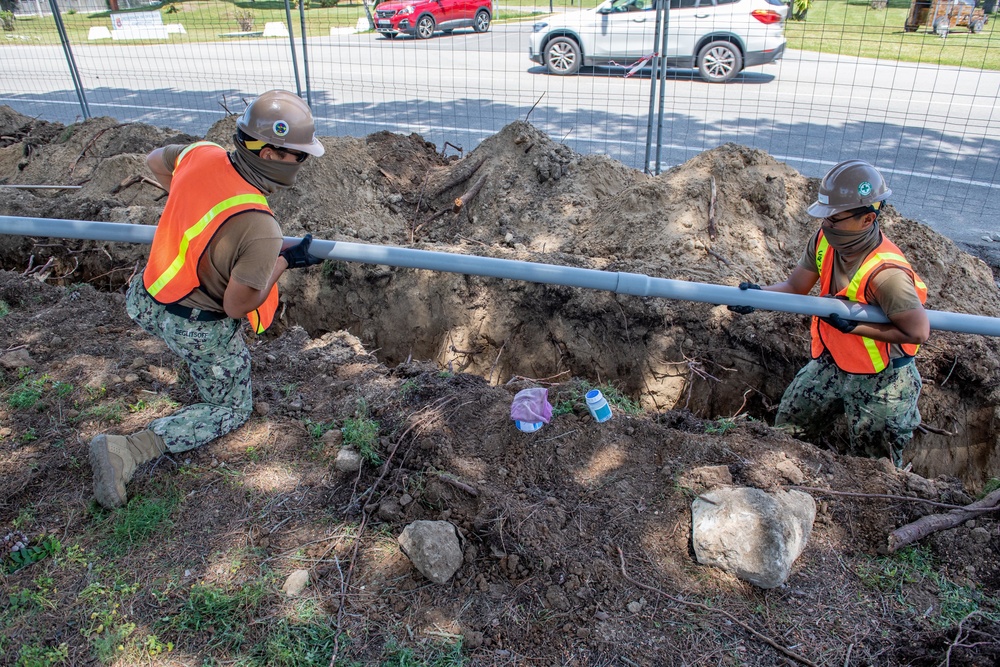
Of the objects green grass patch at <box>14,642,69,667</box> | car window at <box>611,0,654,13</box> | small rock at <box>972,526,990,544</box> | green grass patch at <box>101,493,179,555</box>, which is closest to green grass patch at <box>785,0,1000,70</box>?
car window at <box>611,0,654,13</box>

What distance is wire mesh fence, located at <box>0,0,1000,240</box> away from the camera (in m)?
9.34

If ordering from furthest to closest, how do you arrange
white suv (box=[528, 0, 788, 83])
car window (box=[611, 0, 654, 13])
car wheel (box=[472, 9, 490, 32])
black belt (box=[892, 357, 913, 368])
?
car wheel (box=[472, 9, 490, 32]) < car window (box=[611, 0, 654, 13]) < white suv (box=[528, 0, 788, 83]) < black belt (box=[892, 357, 913, 368])

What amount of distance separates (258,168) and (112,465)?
1.55 meters

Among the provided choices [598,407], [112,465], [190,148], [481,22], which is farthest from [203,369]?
[481,22]

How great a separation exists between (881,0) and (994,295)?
16.4 meters

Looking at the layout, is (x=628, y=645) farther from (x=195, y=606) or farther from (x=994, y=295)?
(x=994, y=295)

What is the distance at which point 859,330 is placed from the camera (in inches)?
130

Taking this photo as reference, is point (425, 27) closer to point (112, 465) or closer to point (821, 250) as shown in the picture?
point (821, 250)

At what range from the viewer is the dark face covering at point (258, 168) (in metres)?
2.99

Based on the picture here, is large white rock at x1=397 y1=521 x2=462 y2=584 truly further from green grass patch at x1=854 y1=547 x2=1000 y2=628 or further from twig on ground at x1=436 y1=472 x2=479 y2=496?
green grass patch at x1=854 y1=547 x2=1000 y2=628

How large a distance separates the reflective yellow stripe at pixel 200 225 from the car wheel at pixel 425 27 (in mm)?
15936

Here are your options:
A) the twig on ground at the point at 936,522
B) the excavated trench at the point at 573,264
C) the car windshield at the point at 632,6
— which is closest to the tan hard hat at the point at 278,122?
the excavated trench at the point at 573,264

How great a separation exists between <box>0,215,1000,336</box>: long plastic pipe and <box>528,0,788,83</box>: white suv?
946cm

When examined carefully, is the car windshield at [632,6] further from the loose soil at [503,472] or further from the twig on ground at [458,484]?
the twig on ground at [458,484]
